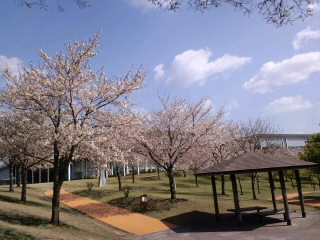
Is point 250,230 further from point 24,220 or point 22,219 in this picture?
point 22,219

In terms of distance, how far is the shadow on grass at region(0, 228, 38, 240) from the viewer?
33.5 feet

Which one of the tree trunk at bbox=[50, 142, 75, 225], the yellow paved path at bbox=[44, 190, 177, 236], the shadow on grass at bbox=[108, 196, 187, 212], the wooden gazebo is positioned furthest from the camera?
the shadow on grass at bbox=[108, 196, 187, 212]

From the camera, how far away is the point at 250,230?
43.8 ft

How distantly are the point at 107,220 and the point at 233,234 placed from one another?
848 cm

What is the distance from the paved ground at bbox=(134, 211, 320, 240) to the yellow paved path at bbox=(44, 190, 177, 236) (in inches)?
51.7

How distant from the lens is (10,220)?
1367 cm

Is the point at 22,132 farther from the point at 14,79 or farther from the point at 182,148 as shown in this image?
the point at 182,148

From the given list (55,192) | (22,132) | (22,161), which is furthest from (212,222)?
(22,161)

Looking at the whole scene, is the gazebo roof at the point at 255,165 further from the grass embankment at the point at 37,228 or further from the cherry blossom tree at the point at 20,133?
the cherry blossom tree at the point at 20,133

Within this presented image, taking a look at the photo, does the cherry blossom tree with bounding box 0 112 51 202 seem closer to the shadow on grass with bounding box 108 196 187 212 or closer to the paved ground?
the paved ground

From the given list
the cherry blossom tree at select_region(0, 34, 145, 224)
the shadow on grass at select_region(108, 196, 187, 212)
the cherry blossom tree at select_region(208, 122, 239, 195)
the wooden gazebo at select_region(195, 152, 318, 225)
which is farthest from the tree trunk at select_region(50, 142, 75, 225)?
the cherry blossom tree at select_region(208, 122, 239, 195)

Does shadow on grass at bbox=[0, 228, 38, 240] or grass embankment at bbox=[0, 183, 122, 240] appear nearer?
shadow on grass at bbox=[0, 228, 38, 240]

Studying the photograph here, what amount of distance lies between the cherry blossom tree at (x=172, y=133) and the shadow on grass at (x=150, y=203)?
0.94 metres

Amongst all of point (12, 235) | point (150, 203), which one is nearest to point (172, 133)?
point (150, 203)
